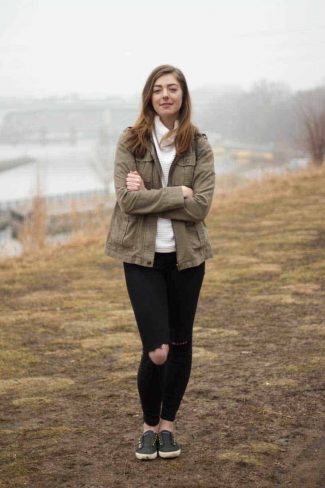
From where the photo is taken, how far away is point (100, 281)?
7.67 m

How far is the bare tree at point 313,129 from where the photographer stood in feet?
50.8

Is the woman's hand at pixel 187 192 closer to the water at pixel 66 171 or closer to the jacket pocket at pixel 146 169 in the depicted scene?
the jacket pocket at pixel 146 169

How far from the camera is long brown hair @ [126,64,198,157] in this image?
9.21 feet

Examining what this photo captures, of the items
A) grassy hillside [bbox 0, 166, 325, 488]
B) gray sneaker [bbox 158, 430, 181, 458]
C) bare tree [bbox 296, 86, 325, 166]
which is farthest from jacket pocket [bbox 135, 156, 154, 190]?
bare tree [bbox 296, 86, 325, 166]

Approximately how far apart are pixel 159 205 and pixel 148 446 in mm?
981

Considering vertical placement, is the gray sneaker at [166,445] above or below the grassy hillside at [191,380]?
above

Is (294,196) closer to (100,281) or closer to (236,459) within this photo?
(100,281)

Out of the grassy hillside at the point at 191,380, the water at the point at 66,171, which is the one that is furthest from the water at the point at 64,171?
the grassy hillside at the point at 191,380

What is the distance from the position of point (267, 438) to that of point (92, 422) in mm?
840

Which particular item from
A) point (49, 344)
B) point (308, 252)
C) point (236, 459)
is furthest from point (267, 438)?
point (308, 252)

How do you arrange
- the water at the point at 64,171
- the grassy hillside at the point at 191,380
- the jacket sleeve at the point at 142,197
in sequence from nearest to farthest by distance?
the jacket sleeve at the point at 142,197
the grassy hillside at the point at 191,380
the water at the point at 64,171

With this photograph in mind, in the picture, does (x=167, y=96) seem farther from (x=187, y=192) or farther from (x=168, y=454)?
(x=168, y=454)

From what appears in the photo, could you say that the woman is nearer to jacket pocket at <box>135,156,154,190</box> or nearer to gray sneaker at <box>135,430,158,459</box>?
jacket pocket at <box>135,156,154,190</box>

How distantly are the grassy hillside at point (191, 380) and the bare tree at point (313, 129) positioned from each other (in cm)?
711
